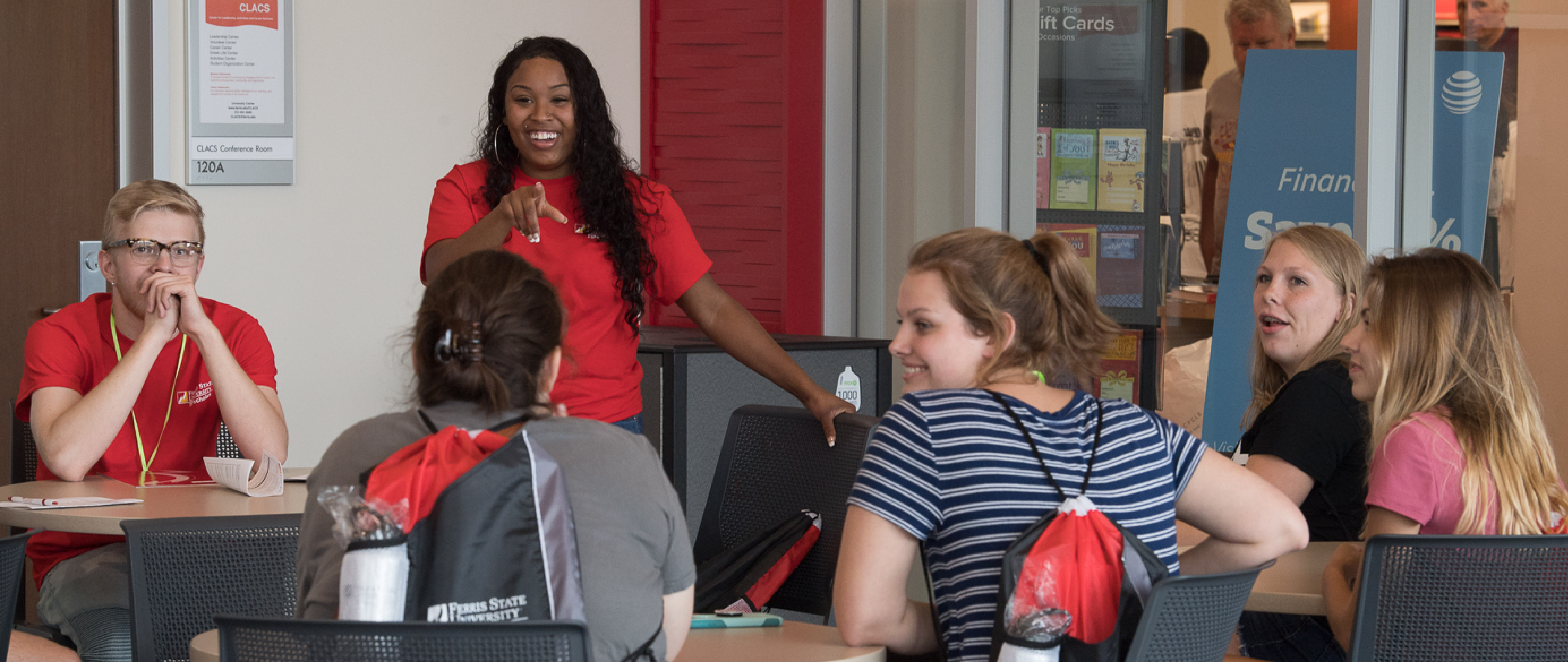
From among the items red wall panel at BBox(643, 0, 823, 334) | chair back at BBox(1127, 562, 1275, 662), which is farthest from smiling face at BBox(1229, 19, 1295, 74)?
chair back at BBox(1127, 562, 1275, 662)

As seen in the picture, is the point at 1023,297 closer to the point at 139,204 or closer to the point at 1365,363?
the point at 1365,363

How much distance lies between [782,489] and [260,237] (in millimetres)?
2952

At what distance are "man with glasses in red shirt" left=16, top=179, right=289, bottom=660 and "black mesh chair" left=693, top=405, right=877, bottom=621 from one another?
3.51ft

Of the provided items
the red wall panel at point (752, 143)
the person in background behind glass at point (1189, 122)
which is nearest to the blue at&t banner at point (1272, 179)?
the person in background behind glass at point (1189, 122)

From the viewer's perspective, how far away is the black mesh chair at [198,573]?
2.12 meters

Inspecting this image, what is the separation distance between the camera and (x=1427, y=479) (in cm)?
209

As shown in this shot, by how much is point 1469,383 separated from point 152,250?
251cm

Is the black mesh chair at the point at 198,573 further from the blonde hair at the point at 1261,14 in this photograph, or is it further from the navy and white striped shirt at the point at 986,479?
the blonde hair at the point at 1261,14

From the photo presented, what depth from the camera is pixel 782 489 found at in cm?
241

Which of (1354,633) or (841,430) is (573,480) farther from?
(1354,633)

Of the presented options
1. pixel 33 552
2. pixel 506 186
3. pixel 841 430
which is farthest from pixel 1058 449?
pixel 33 552

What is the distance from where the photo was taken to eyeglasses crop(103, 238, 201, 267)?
288 cm

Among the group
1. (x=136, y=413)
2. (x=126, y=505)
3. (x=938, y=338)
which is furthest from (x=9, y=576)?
(x=938, y=338)

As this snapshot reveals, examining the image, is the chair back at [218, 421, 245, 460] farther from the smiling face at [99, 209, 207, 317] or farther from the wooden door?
the wooden door
